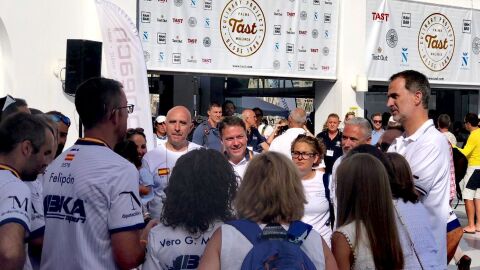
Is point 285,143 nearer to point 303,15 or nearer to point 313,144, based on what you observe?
point 313,144

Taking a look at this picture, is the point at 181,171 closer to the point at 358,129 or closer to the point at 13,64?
the point at 358,129

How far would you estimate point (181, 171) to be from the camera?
333cm

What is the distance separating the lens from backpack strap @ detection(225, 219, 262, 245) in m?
2.92

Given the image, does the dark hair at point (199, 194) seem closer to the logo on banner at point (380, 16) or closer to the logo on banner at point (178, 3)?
the logo on banner at point (178, 3)

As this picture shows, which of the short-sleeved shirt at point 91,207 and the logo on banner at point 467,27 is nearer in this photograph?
the short-sleeved shirt at point 91,207

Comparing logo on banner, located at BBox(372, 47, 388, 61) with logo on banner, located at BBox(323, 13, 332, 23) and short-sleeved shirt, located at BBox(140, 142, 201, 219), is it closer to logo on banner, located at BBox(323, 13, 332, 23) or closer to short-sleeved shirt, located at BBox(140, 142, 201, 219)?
logo on banner, located at BBox(323, 13, 332, 23)

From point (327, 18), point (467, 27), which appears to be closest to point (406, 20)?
point (467, 27)

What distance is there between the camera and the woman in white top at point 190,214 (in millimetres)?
3275

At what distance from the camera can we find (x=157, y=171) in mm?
6133

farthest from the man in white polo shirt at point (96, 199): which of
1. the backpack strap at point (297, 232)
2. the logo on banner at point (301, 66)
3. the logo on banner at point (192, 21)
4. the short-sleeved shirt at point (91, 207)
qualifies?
the logo on banner at point (301, 66)

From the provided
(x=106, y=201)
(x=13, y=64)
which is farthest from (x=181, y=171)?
(x=13, y=64)

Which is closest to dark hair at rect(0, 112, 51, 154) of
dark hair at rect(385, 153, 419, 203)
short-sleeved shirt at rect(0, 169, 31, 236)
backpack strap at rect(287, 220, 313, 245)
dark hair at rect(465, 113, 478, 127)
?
short-sleeved shirt at rect(0, 169, 31, 236)

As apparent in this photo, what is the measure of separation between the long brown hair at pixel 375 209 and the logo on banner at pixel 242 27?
10.1m

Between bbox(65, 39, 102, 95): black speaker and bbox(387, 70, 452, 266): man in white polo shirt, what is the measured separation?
654 centimetres
